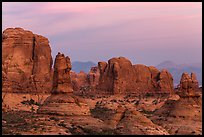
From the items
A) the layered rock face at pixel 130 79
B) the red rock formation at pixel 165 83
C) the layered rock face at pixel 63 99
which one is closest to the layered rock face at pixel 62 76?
the layered rock face at pixel 63 99

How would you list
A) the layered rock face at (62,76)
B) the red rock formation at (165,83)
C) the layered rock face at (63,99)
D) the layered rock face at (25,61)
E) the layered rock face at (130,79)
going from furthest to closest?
the red rock formation at (165,83) → the layered rock face at (130,79) → the layered rock face at (25,61) → the layered rock face at (62,76) → the layered rock face at (63,99)

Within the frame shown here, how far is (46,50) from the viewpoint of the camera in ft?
324

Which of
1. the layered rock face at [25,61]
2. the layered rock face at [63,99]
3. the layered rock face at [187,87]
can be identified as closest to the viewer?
the layered rock face at [63,99]

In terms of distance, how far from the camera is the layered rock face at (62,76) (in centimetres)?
5319

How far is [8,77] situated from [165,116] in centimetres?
4154

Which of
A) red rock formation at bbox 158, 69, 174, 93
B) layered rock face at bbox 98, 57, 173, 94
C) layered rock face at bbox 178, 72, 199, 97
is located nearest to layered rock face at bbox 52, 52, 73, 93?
layered rock face at bbox 178, 72, 199, 97

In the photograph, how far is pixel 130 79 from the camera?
359ft

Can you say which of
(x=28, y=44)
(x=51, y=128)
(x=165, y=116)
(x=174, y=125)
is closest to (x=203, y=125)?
(x=174, y=125)

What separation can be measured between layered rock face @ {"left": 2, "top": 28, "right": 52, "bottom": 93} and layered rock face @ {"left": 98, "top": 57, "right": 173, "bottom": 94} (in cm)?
1569

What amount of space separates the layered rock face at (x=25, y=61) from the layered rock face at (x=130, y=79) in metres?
15.7

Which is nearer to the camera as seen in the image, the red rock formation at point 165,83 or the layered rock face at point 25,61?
the layered rock face at point 25,61

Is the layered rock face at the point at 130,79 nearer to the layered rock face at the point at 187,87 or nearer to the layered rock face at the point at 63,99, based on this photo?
the layered rock face at the point at 187,87

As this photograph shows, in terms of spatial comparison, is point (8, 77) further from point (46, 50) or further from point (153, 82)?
point (153, 82)

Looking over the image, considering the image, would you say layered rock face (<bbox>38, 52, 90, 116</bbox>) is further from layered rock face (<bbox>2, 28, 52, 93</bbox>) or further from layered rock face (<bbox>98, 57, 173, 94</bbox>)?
layered rock face (<bbox>98, 57, 173, 94</bbox>)
